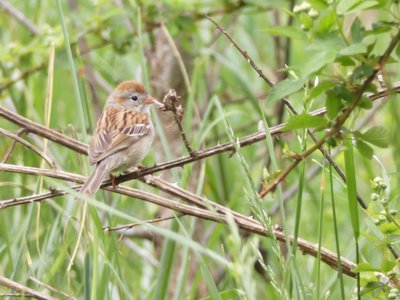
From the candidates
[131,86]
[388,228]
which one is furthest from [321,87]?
[131,86]

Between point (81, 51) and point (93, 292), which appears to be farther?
point (81, 51)

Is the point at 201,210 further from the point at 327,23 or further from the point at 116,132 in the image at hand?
the point at 116,132

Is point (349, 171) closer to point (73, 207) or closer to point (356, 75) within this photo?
point (356, 75)

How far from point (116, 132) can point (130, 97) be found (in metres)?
0.46

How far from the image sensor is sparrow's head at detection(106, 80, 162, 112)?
3.74 metres

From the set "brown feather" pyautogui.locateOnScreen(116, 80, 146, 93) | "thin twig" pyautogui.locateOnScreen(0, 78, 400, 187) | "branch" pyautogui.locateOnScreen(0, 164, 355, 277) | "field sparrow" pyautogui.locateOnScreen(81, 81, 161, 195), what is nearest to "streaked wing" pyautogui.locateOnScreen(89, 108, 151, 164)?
"field sparrow" pyautogui.locateOnScreen(81, 81, 161, 195)

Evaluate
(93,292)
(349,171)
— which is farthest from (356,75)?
(93,292)

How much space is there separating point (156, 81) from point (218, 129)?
529 millimetres

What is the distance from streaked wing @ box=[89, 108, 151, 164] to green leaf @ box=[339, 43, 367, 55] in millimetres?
1466

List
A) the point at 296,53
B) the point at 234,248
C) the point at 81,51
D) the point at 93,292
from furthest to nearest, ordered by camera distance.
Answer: the point at 296,53, the point at 81,51, the point at 93,292, the point at 234,248

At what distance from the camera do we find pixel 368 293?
2.06m

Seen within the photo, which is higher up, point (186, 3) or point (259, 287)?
point (186, 3)

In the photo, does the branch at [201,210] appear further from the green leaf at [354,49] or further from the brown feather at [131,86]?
the brown feather at [131,86]

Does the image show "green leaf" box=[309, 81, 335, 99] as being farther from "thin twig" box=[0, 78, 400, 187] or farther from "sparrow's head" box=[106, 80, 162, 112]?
"sparrow's head" box=[106, 80, 162, 112]
